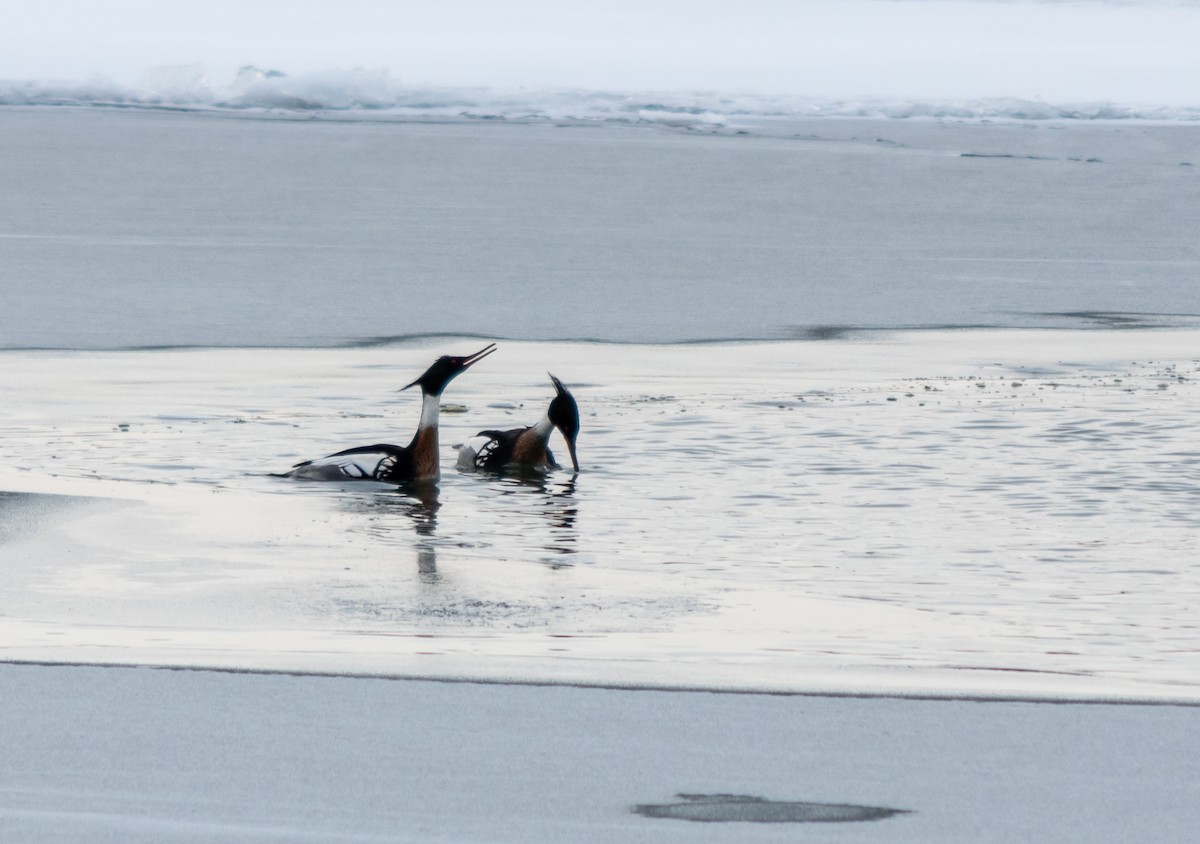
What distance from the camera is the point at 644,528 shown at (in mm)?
8047

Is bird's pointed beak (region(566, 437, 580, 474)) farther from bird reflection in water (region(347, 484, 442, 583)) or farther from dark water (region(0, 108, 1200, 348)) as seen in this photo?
dark water (region(0, 108, 1200, 348))

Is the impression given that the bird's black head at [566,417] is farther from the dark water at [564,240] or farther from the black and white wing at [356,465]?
the dark water at [564,240]

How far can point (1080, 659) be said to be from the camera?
18.3 ft

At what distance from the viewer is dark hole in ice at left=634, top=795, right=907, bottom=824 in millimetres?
3854

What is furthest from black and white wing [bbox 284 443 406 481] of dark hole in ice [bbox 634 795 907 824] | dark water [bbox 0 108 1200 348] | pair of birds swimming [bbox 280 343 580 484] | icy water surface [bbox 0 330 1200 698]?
dark water [bbox 0 108 1200 348]

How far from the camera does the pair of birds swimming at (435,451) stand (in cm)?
920

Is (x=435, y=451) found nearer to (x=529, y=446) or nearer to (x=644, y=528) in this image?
(x=529, y=446)

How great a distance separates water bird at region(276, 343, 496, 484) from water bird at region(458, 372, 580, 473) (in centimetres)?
38

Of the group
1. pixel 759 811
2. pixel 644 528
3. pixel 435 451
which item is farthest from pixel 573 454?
pixel 759 811

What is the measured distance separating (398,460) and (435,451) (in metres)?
0.23

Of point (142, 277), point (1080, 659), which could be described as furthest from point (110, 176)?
point (1080, 659)

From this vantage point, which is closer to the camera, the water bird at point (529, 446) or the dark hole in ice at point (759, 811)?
the dark hole in ice at point (759, 811)

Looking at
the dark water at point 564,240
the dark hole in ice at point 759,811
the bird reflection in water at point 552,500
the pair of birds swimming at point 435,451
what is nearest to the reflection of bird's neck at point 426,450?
the pair of birds swimming at point 435,451

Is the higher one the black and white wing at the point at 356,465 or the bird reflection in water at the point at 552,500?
the black and white wing at the point at 356,465
